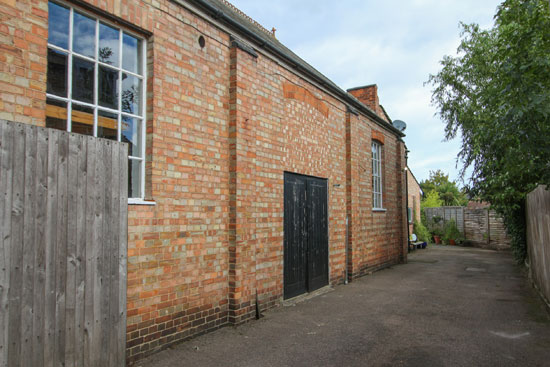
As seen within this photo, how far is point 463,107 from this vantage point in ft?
54.3

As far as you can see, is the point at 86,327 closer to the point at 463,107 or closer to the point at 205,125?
the point at 205,125

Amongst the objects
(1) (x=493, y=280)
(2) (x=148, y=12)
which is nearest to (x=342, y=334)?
(2) (x=148, y=12)

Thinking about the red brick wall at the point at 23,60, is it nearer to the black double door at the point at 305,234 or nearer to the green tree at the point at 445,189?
the black double door at the point at 305,234

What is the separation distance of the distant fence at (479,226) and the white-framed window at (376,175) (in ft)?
29.4

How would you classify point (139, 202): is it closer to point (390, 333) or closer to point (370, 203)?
point (390, 333)

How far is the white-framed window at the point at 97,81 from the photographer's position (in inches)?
150

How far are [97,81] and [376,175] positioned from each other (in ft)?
31.7

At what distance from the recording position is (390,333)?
5.44m

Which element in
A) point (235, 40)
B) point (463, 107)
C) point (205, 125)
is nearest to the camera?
point (205, 125)

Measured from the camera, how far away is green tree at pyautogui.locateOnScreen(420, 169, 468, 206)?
41.0 meters

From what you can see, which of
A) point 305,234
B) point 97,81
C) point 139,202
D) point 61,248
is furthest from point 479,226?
point 61,248

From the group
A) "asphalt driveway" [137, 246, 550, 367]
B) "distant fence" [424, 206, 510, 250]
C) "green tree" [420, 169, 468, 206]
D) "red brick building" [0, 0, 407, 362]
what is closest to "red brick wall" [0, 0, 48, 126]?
"red brick building" [0, 0, 407, 362]

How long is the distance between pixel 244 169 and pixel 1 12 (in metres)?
3.46

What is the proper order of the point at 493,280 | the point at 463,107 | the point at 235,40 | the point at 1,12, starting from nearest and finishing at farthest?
the point at 1,12 → the point at 235,40 → the point at 493,280 → the point at 463,107
